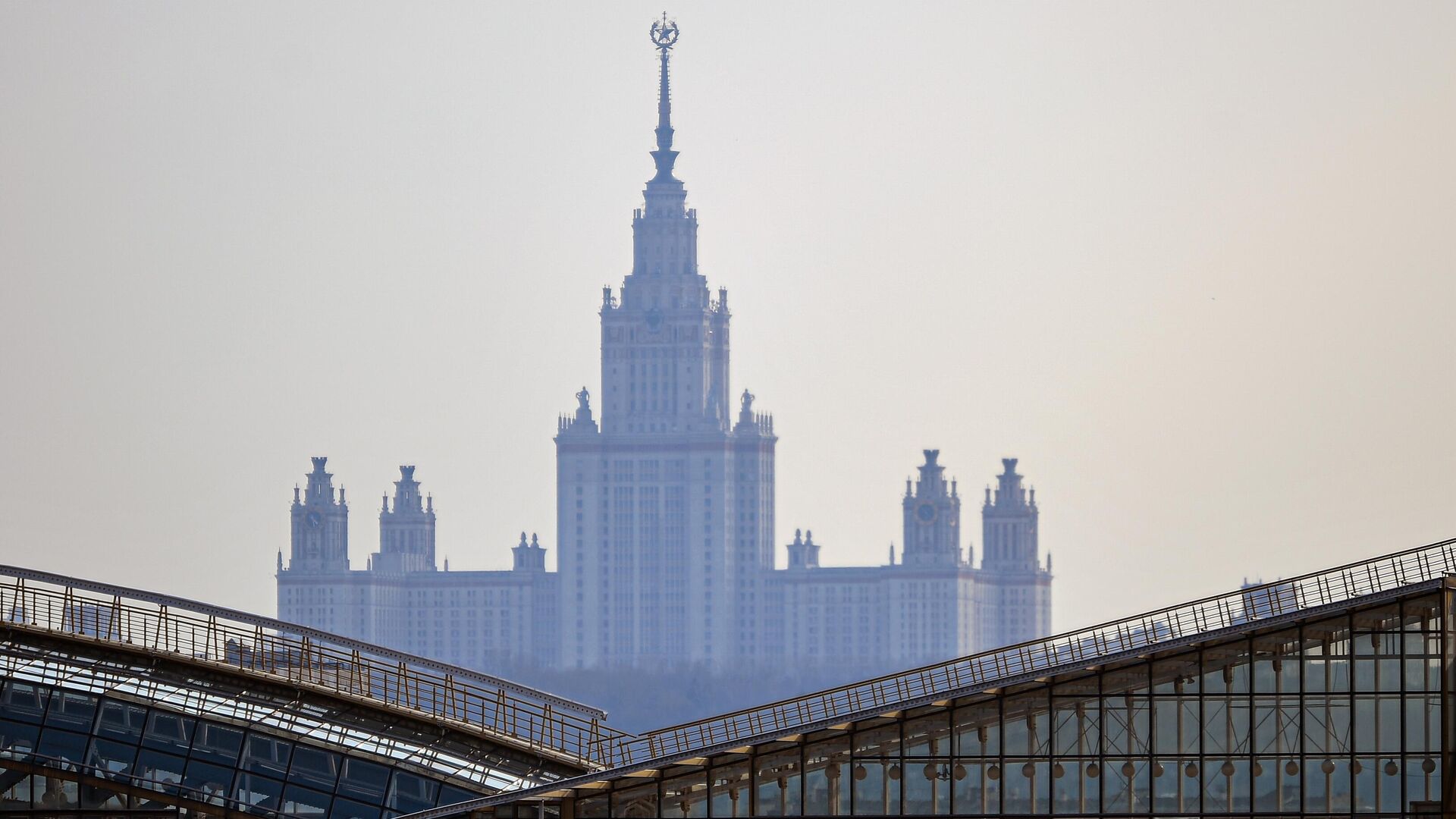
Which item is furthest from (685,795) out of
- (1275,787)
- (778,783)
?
(1275,787)

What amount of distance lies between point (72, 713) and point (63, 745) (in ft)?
2.58

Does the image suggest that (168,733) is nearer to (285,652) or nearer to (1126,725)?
(285,652)

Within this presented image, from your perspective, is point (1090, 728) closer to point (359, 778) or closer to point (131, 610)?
point (359, 778)

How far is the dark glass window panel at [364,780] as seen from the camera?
2625 inches

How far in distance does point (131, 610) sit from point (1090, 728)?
76.0ft

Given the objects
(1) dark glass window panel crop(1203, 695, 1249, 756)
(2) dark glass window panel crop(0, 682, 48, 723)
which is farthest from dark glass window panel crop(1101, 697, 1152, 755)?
(2) dark glass window panel crop(0, 682, 48, 723)

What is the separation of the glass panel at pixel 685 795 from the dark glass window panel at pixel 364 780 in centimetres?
793

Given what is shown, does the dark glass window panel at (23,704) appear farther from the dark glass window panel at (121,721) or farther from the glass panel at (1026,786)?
the glass panel at (1026,786)

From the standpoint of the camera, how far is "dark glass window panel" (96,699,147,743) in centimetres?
6706

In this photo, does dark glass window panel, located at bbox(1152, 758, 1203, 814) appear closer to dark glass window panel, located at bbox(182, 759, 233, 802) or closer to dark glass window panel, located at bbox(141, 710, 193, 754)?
dark glass window panel, located at bbox(182, 759, 233, 802)

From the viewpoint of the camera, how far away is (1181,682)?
6312 centimetres

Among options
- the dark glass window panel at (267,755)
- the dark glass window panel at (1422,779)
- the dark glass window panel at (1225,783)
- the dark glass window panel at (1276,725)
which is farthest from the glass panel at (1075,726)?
the dark glass window panel at (267,755)

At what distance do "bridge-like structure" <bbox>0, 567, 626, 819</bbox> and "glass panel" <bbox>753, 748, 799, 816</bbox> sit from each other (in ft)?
16.4

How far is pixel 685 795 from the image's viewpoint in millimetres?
62469
